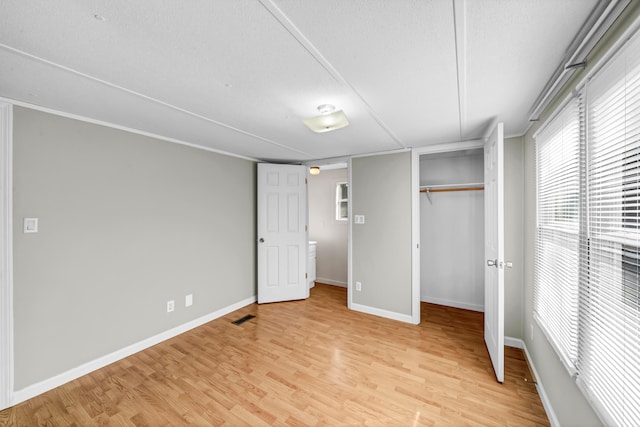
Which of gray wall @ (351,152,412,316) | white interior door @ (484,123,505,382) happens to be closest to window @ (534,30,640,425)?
white interior door @ (484,123,505,382)

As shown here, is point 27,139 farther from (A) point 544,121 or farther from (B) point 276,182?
(A) point 544,121

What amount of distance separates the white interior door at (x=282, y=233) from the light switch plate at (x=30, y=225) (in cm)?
238

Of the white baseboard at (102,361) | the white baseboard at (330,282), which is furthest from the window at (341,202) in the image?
the white baseboard at (102,361)

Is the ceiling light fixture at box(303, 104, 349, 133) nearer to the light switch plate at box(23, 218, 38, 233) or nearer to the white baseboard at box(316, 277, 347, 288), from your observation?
the light switch plate at box(23, 218, 38, 233)

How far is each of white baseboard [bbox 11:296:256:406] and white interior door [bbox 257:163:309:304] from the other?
34.6 inches

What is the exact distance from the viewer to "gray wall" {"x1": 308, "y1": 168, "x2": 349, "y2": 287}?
5.02m

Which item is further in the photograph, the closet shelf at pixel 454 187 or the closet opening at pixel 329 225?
the closet opening at pixel 329 225

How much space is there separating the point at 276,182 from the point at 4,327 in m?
3.04

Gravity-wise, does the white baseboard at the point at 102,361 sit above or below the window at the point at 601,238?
below

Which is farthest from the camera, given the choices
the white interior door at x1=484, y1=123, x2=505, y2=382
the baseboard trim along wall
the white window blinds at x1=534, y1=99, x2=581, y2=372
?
the white interior door at x1=484, y1=123, x2=505, y2=382

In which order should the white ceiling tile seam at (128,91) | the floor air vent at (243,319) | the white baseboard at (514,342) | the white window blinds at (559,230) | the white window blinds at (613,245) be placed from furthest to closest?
the floor air vent at (243,319) → the white baseboard at (514,342) → the white window blinds at (559,230) → the white ceiling tile seam at (128,91) → the white window blinds at (613,245)

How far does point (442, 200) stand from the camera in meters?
3.89

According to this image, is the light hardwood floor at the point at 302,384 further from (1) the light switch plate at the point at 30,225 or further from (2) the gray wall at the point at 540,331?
(1) the light switch plate at the point at 30,225

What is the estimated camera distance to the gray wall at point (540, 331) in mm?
1141
